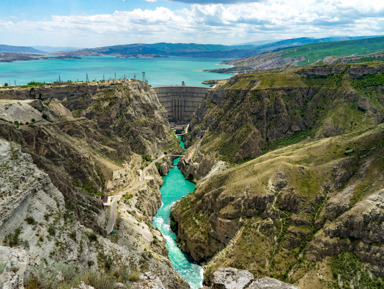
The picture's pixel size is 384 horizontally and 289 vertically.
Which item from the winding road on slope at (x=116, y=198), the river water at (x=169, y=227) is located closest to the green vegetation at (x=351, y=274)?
the river water at (x=169, y=227)

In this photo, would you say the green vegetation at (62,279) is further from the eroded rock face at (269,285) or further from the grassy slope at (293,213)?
the grassy slope at (293,213)

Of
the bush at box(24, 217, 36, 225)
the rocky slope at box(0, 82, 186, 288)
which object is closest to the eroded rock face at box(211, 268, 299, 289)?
the rocky slope at box(0, 82, 186, 288)

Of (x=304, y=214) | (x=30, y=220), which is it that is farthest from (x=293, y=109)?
(x=30, y=220)

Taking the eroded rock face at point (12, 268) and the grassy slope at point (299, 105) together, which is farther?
the grassy slope at point (299, 105)

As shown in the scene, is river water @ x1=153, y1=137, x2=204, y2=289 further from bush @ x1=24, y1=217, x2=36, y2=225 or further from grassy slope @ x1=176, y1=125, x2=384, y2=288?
bush @ x1=24, y1=217, x2=36, y2=225

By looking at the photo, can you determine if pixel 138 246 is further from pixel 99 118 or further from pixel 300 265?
pixel 99 118

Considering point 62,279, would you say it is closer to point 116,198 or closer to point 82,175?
point 116,198
